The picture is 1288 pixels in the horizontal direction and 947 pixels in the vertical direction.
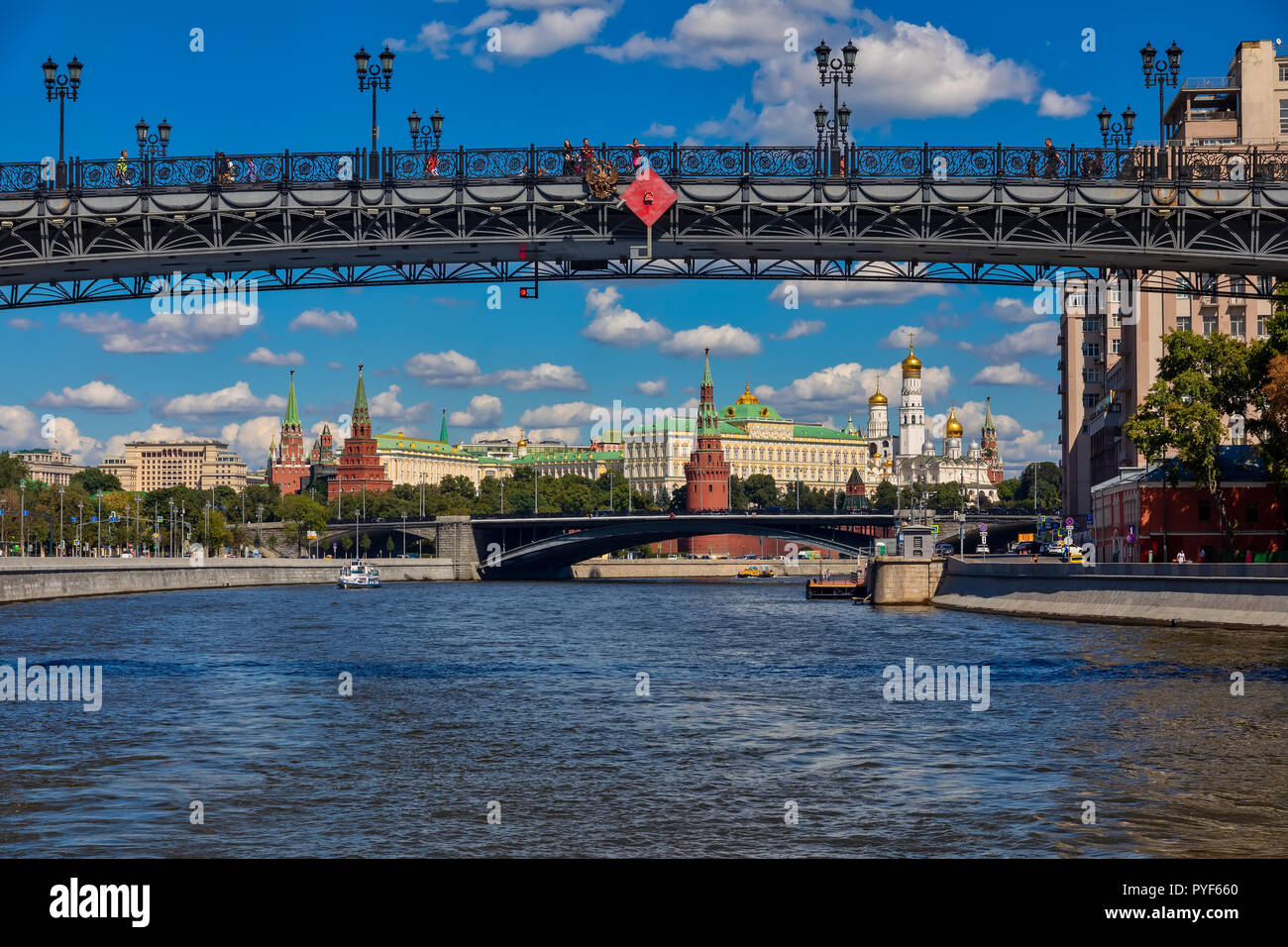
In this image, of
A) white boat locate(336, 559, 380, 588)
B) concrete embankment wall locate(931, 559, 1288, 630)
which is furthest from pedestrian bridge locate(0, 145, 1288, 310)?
white boat locate(336, 559, 380, 588)

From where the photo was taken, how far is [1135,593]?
58312 mm

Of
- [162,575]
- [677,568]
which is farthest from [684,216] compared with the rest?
[677,568]

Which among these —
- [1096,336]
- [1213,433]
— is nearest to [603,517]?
[1096,336]

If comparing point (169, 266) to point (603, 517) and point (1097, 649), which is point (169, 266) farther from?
point (603, 517)

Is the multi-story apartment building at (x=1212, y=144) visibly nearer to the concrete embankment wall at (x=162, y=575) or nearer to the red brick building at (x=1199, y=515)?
the red brick building at (x=1199, y=515)

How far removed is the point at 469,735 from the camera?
27.6 m

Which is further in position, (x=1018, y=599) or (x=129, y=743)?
(x=1018, y=599)

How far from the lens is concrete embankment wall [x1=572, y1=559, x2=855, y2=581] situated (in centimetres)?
17738

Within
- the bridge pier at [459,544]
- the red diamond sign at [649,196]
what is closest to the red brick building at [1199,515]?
the red diamond sign at [649,196]

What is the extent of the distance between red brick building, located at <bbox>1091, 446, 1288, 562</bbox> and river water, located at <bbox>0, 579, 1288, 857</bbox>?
57.7 ft

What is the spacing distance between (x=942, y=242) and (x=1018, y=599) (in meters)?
39.4

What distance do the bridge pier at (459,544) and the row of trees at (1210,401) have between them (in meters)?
98.5

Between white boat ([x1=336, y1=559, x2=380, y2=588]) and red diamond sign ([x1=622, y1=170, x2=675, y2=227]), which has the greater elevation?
red diamond sign ([x1=622, y1=170, x2=675, y2=227])

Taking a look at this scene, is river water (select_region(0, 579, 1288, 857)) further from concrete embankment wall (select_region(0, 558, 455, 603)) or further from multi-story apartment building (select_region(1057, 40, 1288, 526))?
multi-story apartment building (select_region(1057, 40, 1288, 526))
